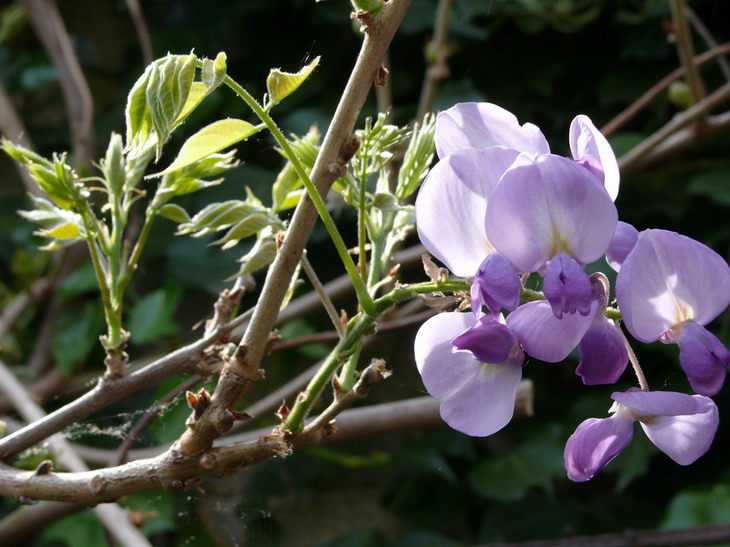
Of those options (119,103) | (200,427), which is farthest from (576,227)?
(119,103)

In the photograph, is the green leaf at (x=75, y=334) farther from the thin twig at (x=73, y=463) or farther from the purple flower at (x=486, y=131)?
the purple flower at (x=486, y=131)

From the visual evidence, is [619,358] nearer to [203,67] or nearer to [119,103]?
[203,67]

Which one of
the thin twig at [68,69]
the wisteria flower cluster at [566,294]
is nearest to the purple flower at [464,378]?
the wisteria flower cluster at [566,294]

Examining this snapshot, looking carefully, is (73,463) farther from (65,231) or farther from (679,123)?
(679,123)

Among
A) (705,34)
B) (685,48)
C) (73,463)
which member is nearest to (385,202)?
(73,463)

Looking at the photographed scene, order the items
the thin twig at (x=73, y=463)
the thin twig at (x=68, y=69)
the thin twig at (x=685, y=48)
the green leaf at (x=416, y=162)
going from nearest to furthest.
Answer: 1. the green leaf at (x=416, y=162)
2. the thin twig at (x=73, y=463)
3. the thin twig at (x=685, y=48)
4. the thin twig at (x=68, y=69)
